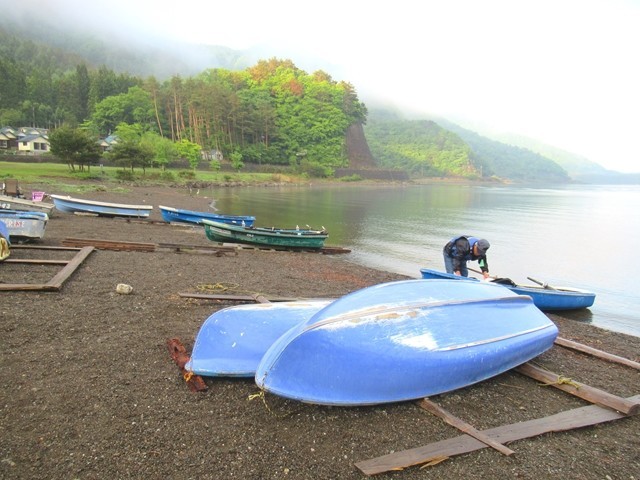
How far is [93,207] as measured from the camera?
23.3 metres

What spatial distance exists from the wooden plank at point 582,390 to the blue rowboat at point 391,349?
20cm

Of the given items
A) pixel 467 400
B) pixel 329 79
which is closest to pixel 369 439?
pixel 467 400

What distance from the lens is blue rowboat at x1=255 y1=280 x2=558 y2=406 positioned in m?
4.99

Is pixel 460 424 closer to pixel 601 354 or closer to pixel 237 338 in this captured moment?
pixel 237 338

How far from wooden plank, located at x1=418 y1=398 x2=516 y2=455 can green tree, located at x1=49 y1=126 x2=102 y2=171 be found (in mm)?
48467

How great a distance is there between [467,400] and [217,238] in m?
15.6

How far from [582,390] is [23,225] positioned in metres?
14.7

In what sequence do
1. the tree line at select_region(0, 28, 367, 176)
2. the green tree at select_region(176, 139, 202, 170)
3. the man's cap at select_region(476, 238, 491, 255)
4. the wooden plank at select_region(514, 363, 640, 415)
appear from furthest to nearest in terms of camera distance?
the tree line at select_region(0, 28, 367, 176) < the green tree at select_region(176, 139, 202, 170) < the man's cap at select_region(476, 238, 491, 255) < the wooden plank at select_region(514, 363, 640, 415)

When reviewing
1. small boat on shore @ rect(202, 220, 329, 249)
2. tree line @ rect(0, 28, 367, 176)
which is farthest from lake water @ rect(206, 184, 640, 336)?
tree line @ rect(0, 28, 367, 176)

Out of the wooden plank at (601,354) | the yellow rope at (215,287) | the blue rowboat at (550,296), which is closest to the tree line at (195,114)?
the yellow rope at (215,287)

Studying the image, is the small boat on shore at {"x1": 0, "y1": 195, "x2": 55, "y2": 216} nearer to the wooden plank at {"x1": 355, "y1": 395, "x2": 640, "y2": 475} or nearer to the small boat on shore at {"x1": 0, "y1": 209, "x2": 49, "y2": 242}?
the small boat on shore at {"x1": 0, "y1": 209, "x2": 49, "y2": 242}

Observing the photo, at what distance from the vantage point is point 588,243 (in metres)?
30.4

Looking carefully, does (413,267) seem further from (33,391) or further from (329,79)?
(329,79)

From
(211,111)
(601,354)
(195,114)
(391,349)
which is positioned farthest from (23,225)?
(211,111)
